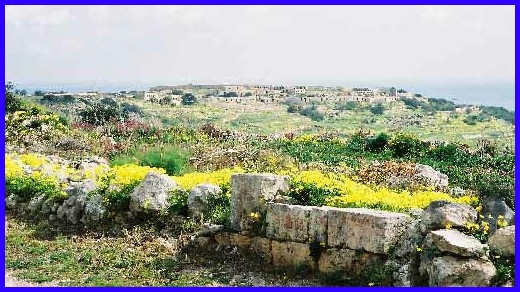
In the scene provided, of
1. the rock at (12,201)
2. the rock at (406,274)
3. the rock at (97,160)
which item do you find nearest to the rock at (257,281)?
the rock at (406,274)

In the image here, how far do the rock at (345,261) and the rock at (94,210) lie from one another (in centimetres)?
350

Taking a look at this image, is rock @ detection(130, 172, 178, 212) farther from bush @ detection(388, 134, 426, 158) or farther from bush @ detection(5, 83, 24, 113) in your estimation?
bush @ detection(5, 83, 24, 113)

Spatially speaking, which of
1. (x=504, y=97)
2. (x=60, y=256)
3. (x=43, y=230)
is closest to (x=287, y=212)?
(x=60, y=256)

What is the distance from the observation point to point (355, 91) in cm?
2422

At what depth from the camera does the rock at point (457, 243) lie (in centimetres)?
717

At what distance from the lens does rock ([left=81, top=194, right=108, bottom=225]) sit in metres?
10.4

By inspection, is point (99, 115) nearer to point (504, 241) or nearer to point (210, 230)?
point (210, 230)

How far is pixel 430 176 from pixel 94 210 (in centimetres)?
530

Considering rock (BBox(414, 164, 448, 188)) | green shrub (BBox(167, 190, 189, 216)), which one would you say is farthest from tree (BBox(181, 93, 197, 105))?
green shrub (BBox(167, 190, 189, 216))

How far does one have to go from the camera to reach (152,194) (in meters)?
10.2

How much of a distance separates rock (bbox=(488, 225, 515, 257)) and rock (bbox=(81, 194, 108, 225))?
5273mm

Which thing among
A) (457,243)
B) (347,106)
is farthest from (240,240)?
(347,106)

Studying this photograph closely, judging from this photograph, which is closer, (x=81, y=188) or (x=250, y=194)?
(x=250, y=194)

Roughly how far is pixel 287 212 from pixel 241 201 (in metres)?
0.67
